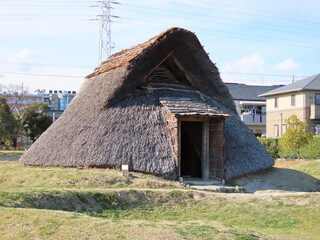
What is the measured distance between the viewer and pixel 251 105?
49.5 m

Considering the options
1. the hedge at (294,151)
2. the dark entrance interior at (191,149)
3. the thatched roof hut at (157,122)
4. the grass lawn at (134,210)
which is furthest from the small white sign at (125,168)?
the hedge at (294,151)

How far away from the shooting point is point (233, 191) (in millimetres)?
15297

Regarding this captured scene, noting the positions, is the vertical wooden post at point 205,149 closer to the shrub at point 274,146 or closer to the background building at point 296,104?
the shrub at point 274,146

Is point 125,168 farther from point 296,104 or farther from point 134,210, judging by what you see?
point 296,104

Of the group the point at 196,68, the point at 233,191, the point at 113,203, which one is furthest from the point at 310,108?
the point at 113,203

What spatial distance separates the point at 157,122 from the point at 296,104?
2606 cm

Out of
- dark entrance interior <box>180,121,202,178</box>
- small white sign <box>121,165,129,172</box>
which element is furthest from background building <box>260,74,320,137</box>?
small white sign <box>121,165,129,172</box>

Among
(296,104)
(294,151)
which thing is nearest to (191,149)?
(294,151)

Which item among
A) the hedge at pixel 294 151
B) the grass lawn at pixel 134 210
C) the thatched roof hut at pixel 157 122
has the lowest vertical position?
the grass lawn at pixel 134 210

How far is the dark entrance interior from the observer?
727 inches

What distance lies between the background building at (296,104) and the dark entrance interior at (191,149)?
21056mm

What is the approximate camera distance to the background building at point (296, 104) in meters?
38.0

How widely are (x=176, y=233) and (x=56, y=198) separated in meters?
3.84

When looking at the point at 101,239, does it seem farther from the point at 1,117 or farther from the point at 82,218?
the point at 1,117
